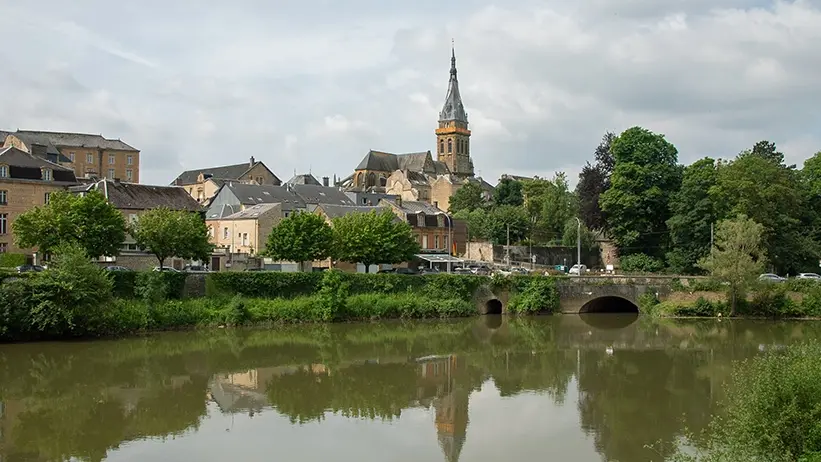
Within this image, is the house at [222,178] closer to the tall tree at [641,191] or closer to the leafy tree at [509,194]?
the leafy tree at [509,194]

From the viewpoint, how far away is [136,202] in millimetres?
51375

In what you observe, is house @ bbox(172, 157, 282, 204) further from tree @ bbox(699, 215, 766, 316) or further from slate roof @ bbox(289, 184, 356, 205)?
tree @ bbox(699, 215, 766, 316)

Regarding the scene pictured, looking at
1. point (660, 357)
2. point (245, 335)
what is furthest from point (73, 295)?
point (660, 357)

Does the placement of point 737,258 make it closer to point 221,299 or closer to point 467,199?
point 221,299

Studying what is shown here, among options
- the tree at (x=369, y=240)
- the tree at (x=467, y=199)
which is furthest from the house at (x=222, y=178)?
the tree at (x=369, y=240)

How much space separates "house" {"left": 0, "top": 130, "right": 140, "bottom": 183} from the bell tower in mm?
49938

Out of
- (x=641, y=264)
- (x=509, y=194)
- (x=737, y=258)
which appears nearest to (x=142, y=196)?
(x=641, y=264)

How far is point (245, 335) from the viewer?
38.4 m

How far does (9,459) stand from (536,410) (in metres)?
14.1

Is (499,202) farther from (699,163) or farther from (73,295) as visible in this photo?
(73,295)

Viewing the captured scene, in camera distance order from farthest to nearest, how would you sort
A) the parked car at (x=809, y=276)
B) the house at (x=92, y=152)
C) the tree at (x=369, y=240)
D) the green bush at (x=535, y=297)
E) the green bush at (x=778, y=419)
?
the house at (x=92, y=152), the tree at (x=369, y=240), the green bush at (x=535, y=297), the parked car at (x=809, y=276), the green bush at (x=778, y=419)

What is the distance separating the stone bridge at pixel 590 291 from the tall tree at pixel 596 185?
13342 millimetres

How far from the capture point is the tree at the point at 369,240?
48.5 m

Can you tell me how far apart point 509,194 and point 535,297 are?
39.6m
